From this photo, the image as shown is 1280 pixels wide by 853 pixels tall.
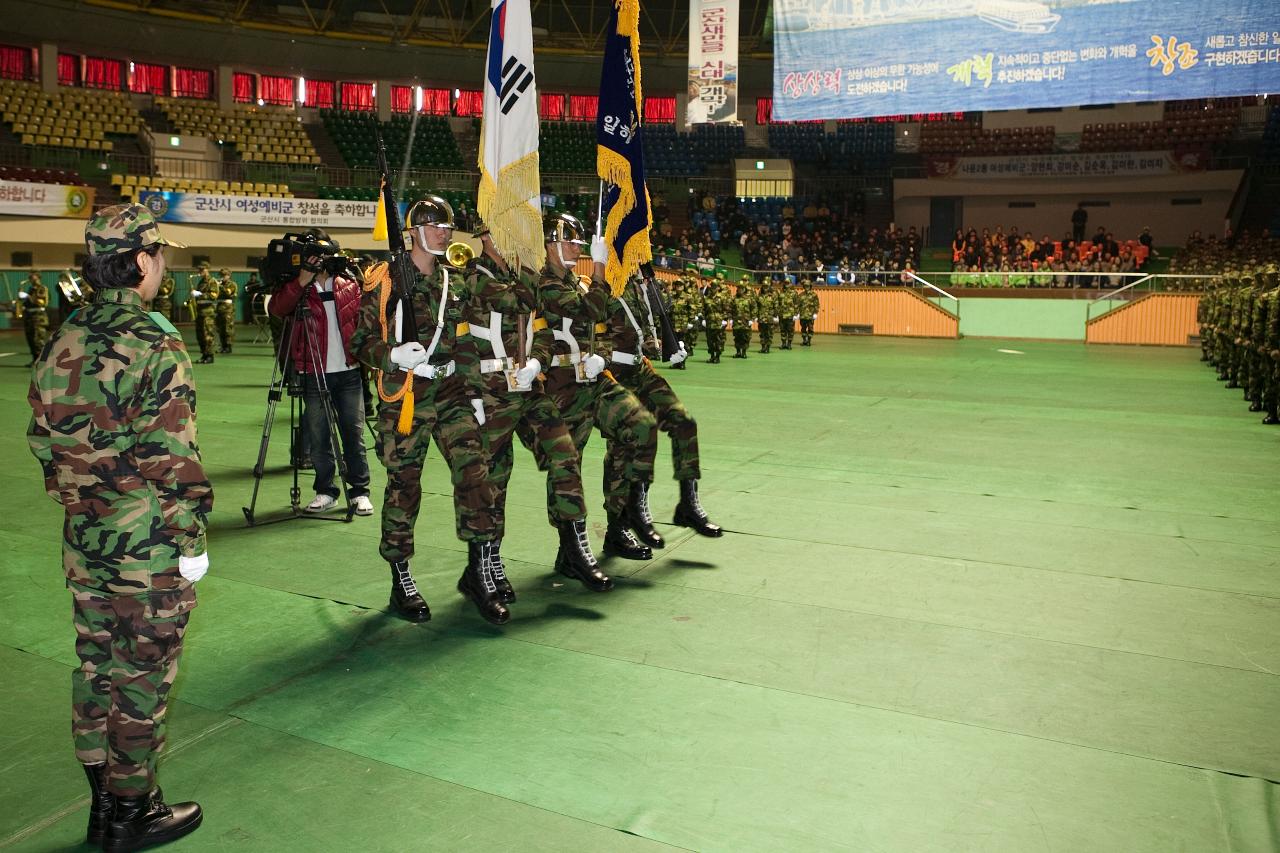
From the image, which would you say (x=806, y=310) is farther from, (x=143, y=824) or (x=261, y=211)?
(x=143, y=824)

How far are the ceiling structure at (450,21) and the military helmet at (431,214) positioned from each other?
101 feet

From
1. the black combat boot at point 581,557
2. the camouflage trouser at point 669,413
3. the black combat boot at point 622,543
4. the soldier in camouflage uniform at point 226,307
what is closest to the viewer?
the black combat boot at point 581,557

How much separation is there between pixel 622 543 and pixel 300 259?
2.98 m

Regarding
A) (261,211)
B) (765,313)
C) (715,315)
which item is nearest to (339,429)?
(715,315)

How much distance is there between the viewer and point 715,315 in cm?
1920

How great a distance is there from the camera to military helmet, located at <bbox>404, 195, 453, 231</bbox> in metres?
5.11

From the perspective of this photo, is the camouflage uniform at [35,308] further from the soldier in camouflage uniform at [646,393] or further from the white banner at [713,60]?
the soldier in camouflage uniform at [646,393]

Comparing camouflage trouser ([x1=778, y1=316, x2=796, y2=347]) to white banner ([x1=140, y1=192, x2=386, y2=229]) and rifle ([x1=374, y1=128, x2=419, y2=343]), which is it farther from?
rifle ([x1=374, y1=128, x2=419, y2=343])

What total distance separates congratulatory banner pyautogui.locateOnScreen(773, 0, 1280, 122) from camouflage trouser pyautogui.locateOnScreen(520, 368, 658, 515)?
40.1 feet

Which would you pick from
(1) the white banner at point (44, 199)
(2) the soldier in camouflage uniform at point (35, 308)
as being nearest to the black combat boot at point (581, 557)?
(2) the soldier in camouflage uniform at point (35, 308)

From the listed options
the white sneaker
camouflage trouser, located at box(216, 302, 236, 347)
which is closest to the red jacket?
the white sneaker

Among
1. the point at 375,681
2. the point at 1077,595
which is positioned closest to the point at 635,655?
the point at 375,681

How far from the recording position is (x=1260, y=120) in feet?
111

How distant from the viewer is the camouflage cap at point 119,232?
9.86 feet
